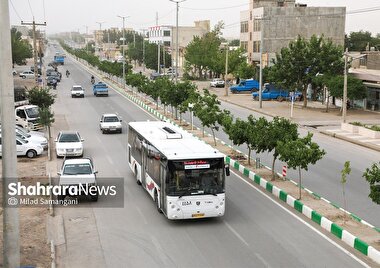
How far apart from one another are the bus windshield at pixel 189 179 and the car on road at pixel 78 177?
443cm

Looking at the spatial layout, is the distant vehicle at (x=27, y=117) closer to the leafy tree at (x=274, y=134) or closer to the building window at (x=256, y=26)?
the leafy tree at (x=274, y=134)

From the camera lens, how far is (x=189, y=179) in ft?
58.9

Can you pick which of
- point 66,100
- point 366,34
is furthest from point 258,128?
point 366,34

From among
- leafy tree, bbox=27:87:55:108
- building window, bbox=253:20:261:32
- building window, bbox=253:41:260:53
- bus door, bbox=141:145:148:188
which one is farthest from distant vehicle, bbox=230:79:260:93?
bus door, bbox=141:145:148:188

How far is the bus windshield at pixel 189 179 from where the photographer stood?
704 inches

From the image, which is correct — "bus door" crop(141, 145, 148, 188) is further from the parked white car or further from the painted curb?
the parked white car

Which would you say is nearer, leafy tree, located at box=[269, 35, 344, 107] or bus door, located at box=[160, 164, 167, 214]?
bus door, located at box=[160, 164, 167, 214]

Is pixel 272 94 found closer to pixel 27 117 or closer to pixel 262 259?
pixel 27 117

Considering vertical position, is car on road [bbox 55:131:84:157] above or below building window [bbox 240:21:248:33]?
below

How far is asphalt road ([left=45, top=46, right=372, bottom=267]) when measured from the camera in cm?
1512

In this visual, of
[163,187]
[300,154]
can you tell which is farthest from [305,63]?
[163,187]

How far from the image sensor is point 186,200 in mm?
17875

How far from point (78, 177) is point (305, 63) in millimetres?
38115

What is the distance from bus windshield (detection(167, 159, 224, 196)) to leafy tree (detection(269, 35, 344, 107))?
38592 millimetres
